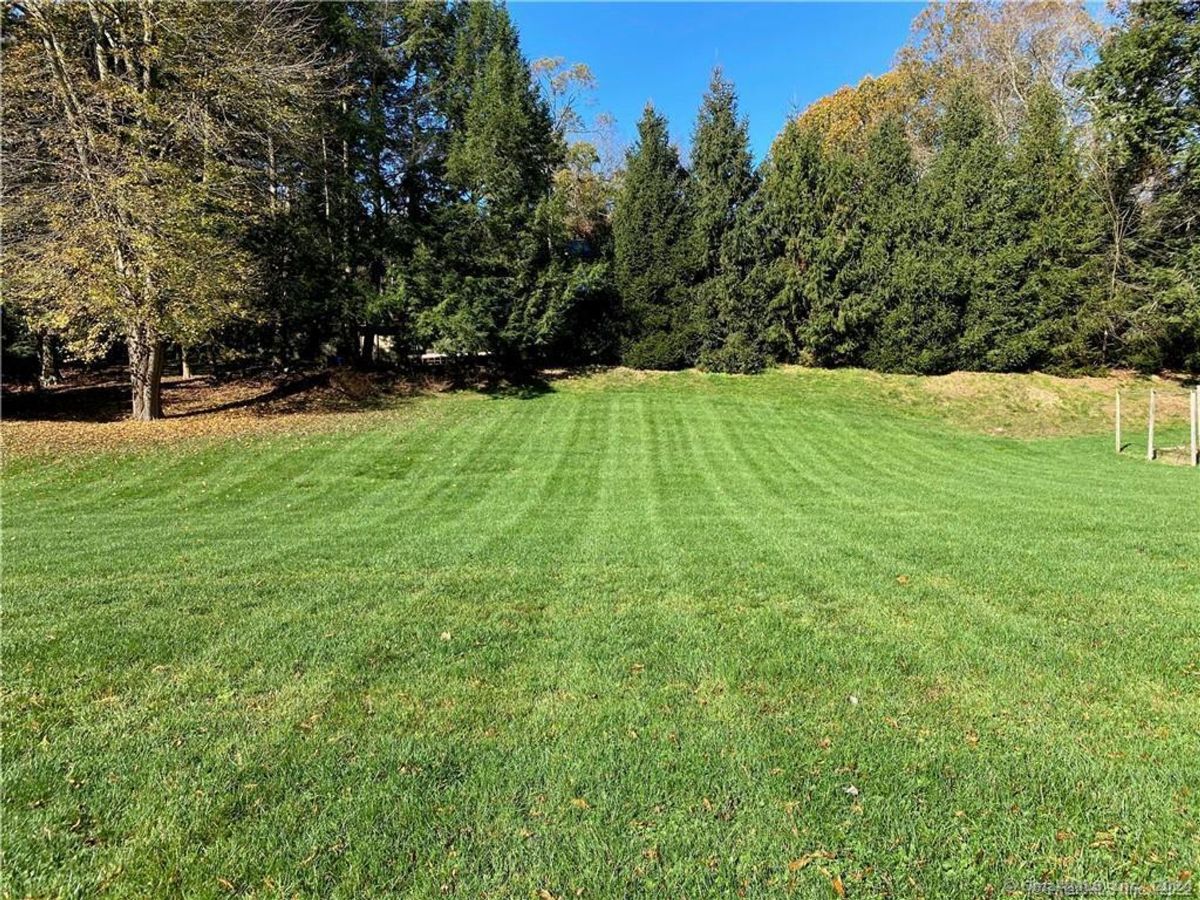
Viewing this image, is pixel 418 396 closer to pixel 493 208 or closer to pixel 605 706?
pixel 493 208

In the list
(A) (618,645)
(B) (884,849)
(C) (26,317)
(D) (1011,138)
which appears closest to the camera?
(B) (884,849)

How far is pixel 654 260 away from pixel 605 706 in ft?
71.1

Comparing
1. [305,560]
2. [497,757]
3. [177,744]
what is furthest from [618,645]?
[305,560]

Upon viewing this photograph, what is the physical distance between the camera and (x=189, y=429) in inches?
559

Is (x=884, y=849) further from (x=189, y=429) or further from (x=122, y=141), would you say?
(x=122, y=141)

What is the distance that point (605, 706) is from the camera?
10.5ft

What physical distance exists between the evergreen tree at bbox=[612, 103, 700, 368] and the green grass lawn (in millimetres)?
15954

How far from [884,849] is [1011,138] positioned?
32001 mm

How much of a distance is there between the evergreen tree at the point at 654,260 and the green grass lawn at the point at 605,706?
15954 millimetres

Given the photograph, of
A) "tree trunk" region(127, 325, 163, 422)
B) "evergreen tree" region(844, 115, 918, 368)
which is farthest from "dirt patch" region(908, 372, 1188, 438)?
"tree trunk" region(127, 325, 163, 422)

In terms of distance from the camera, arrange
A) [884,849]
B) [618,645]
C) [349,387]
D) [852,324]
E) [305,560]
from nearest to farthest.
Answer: [884,849], [618,645], [305,560], [349,387], [852,324]

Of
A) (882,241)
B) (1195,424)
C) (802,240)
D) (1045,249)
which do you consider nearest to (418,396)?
(802,240)

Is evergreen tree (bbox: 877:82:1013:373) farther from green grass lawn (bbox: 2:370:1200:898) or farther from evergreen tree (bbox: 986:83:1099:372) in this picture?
green grass lawn (bbox: 2:370:1200:898)

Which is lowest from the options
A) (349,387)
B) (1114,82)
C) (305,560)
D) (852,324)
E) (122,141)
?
(305,560)
